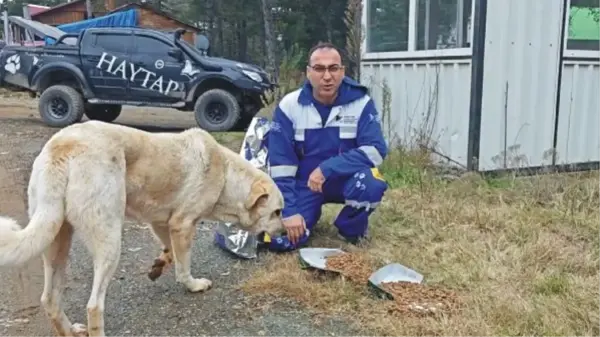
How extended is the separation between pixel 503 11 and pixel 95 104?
8.19 meters

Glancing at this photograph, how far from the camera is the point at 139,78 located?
10578mm

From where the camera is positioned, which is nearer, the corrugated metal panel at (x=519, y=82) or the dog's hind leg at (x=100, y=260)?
the dog's hind leg at (x=100, y=260)

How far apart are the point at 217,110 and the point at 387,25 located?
4.28 meters

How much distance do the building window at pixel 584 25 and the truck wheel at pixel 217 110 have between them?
578 centimetres

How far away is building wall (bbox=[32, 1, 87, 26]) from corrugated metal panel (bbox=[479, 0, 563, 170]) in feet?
100

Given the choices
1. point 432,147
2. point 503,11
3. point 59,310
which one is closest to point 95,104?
point 432,147

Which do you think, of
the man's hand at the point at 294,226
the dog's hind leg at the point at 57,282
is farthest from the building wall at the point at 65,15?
the dog's hind leg at the point at 57,282

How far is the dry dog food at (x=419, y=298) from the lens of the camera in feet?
9.52

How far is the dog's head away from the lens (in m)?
3.40

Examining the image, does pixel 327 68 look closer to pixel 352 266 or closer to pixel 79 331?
pixel 352 266

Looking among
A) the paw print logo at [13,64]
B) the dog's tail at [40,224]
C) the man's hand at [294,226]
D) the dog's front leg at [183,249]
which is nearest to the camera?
the dog's tail at [40,224]

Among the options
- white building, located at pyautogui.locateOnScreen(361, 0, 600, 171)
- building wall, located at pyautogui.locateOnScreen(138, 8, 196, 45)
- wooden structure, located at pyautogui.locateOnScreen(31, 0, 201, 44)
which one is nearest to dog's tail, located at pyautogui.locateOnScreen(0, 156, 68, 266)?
white building, located at pyautogui.locateOnScreen(361, 0, 600, 171)

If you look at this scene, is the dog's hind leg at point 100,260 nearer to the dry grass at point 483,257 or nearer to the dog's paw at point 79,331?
the dog's paw at point 79,331

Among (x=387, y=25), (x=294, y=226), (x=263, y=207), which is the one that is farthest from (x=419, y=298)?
(x=387, y=25)
